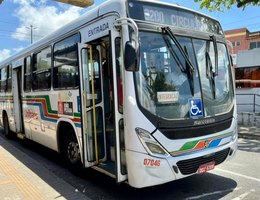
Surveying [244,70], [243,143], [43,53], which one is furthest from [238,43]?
[43,53]

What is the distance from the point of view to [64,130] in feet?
21.0

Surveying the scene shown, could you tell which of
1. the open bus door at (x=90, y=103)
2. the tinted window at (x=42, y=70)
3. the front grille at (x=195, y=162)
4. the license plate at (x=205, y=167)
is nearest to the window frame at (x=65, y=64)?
the open bus door at (x=90, y=103)

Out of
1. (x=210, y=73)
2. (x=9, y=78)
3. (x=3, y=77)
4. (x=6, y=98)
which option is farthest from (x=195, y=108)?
(x=3, y=77)

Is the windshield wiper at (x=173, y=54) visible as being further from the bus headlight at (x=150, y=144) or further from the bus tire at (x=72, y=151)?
the bus tire at (x=72, y=151)

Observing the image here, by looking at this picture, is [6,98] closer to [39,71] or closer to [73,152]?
[39,71]

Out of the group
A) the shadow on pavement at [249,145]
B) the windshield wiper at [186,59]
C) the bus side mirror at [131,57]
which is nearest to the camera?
the bus side mirror at [131,57]

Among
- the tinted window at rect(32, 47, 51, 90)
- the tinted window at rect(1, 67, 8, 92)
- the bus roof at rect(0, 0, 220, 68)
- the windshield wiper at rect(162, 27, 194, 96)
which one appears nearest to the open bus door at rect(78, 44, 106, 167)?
the bus roof at rect(0, 0, 220, 68)

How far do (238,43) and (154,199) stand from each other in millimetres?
58400

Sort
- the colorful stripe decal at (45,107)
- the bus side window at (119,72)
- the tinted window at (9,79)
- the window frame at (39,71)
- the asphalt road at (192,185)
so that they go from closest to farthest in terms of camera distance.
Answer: the bus side window at (119,72) < the asphalt road at (192,185) < the colorful stripe decal at (45,107) < the window frame at (39,71) < the tinted window at (9,79)

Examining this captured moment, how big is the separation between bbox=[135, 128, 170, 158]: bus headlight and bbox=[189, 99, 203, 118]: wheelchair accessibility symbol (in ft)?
2.50

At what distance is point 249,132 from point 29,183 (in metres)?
8.32

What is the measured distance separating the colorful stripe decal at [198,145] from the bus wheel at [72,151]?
2279 millimetres

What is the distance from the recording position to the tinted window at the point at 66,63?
5.57 metres

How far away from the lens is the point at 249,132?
36.6ft
